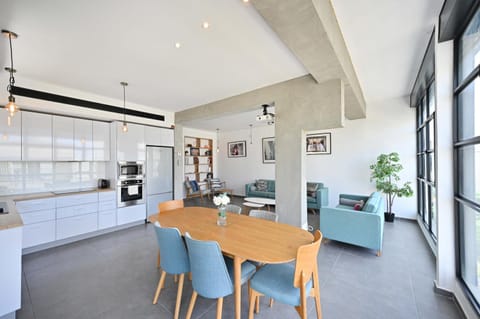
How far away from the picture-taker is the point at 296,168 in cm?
328

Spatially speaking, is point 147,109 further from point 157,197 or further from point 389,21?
point 389,21

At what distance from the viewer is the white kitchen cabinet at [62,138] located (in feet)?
11.5

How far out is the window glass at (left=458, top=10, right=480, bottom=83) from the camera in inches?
66.8

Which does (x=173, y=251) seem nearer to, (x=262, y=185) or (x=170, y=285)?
(x=170, y=285)

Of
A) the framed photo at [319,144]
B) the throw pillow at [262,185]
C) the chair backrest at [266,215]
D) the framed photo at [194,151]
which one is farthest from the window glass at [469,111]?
the framed photo at [194,151]

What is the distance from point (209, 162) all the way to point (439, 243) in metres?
7.43

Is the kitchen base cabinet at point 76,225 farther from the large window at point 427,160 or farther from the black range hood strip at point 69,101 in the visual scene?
the large window at point 427,160

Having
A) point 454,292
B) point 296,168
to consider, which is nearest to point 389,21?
point 296,168

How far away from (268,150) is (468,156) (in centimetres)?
Answer: 553

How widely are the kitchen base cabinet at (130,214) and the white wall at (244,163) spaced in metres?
4.21

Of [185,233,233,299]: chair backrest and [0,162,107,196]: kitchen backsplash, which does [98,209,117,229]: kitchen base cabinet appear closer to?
[0,162,107,196]: kitchen backsplash

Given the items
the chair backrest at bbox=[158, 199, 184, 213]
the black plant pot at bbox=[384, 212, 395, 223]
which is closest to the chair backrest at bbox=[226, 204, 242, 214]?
the chair backrest at bbox=[158, 199, 184, 213]

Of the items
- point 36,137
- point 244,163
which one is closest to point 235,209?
point 36,137

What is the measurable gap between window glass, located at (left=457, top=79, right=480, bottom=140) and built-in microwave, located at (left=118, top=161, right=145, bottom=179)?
17.3ft
